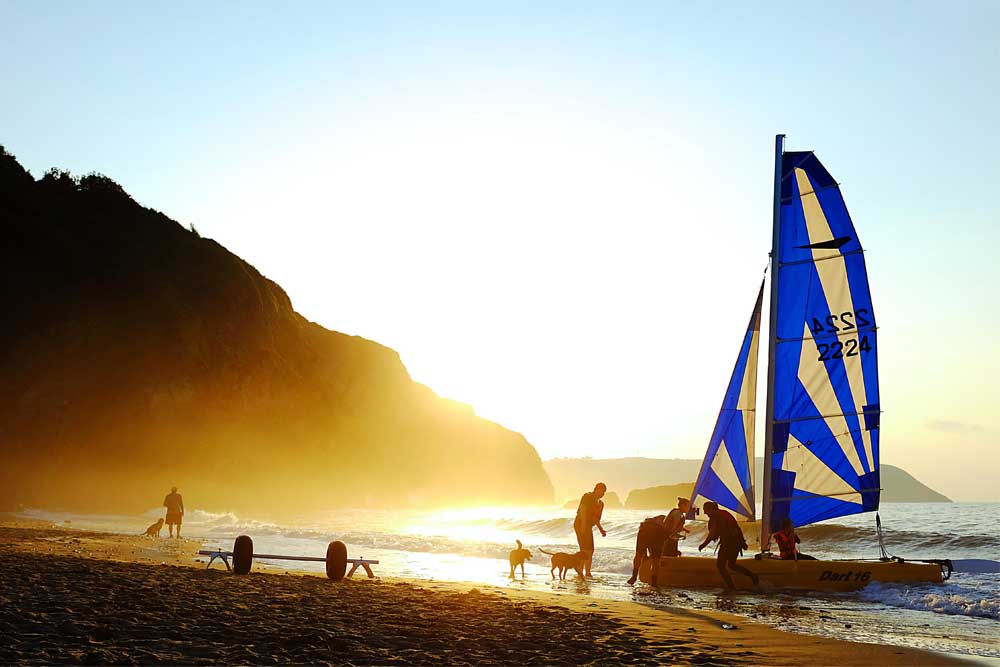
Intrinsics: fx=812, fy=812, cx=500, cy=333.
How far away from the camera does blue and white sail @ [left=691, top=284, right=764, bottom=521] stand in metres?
17.0

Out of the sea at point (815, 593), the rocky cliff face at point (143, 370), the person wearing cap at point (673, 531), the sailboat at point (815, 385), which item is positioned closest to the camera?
the sea at point (815, 593)

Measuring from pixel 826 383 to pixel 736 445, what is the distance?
2.22 meters

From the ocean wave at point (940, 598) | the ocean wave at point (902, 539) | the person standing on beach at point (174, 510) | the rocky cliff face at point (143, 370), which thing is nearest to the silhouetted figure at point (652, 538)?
Result: the ocean wave at point (940, 598)

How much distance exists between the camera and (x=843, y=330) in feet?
54.6

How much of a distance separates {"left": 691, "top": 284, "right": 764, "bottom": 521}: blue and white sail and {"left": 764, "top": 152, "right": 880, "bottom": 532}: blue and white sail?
539mm

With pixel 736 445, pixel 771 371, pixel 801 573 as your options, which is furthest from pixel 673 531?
pixel 771 371

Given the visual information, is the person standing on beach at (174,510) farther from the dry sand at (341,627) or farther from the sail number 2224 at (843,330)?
the sail number 2224 at (843,330)

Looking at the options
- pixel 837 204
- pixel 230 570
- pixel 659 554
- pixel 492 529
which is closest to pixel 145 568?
pixel 230 570

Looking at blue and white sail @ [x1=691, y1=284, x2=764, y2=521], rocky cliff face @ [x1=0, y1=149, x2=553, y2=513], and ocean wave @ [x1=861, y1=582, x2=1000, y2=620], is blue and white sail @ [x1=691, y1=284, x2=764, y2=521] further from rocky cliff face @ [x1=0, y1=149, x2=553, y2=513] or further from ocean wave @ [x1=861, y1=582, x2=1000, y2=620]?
rocky cliff face @ [x1=0, y1=149, x2=553, y2=513]

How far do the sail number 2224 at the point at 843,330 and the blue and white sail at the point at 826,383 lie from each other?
0.02 meters

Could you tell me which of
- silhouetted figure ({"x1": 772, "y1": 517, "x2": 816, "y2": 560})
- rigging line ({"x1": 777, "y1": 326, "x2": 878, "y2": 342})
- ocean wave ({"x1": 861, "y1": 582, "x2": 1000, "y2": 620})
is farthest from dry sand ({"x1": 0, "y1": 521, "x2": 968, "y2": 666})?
rigging line ({"x1": 777, "y1": 326, "x2": 878, "y2": 342})

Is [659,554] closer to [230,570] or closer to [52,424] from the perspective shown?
[230,570]

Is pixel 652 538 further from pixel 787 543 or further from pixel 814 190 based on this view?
pixel 814 190

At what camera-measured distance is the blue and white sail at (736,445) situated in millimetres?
17000
